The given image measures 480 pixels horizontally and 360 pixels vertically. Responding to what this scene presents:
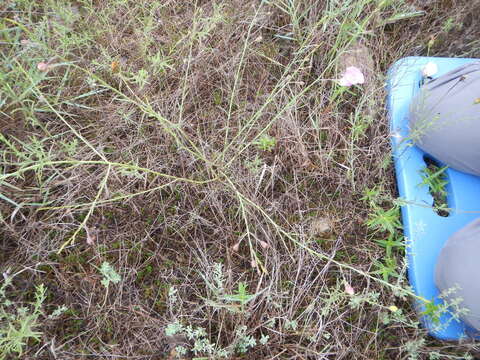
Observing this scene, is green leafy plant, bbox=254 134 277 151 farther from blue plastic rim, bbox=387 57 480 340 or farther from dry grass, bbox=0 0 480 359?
blue plastic rim, bbox=387 57 480 340

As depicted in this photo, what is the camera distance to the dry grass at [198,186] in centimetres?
120

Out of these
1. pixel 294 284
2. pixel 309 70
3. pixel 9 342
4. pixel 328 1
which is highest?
pixel 328 1

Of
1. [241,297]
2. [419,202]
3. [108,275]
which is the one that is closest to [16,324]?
[108,275]

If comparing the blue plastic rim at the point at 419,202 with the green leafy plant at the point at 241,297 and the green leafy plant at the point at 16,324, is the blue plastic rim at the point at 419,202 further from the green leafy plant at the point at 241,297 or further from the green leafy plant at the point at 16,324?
the green leafy plant at the point at 16,324

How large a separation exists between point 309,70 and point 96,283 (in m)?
1.04

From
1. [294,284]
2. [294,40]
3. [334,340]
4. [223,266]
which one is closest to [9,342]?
[223,266]

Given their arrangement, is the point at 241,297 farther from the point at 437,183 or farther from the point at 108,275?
the point at 437,183

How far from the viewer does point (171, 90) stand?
1.41 meters

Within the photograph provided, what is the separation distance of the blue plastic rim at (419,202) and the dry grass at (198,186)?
52 millimetres

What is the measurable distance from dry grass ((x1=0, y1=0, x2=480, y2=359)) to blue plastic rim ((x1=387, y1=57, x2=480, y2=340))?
2.1 inches

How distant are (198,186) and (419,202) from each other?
2.54 ft

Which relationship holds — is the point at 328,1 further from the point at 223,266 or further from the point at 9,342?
the point at 9,342

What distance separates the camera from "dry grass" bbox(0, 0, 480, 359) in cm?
120

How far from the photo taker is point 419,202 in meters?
1.37
